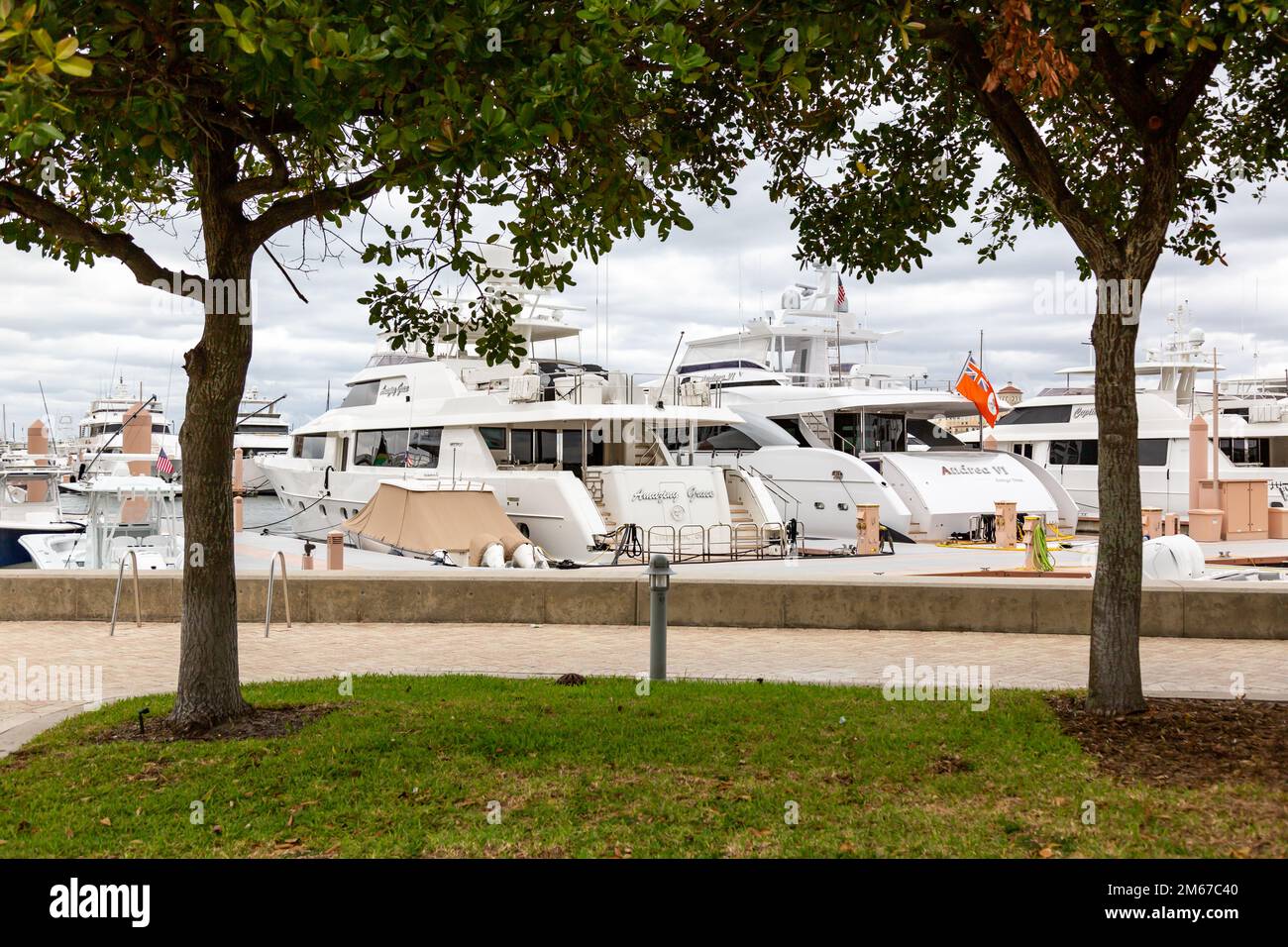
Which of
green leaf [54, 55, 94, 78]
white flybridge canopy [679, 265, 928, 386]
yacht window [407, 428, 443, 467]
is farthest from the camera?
white flybridge canopy [679, 265, 928, 386]

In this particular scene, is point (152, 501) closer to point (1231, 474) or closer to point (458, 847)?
point (458, 847)

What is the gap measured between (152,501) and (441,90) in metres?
16.7

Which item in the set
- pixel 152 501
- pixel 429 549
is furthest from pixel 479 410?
pixel 152 501

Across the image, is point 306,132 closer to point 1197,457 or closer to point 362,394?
point 362,394

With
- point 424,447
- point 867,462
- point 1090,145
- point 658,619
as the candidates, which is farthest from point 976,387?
point 658,619

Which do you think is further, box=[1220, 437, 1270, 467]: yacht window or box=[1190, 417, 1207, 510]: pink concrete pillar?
box=[1220, 437, 1270, 467]: yacht window

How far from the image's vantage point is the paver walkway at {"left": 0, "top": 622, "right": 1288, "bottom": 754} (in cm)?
928

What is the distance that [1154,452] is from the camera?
3142 cm

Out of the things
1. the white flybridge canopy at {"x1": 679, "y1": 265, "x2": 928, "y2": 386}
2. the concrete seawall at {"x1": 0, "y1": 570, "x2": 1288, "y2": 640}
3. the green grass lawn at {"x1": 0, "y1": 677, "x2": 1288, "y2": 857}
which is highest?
the white flybridge canopy at {"x1": 679, "y1": 265, "x2": 928, "y2": 386}

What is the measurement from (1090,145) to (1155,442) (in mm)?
24194

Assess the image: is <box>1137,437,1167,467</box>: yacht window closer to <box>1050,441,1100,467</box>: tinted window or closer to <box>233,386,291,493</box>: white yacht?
<box>1050,441,1100,467</box>: tinted window

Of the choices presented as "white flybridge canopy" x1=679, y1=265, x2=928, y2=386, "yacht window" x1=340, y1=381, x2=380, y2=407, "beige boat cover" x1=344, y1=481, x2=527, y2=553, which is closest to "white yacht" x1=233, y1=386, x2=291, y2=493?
"white flybridge canopy" x1=679, y1=265, x2=928, y2=386

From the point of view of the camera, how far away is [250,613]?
12430 millimetres

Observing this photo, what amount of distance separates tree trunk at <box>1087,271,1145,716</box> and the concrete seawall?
4.78m
